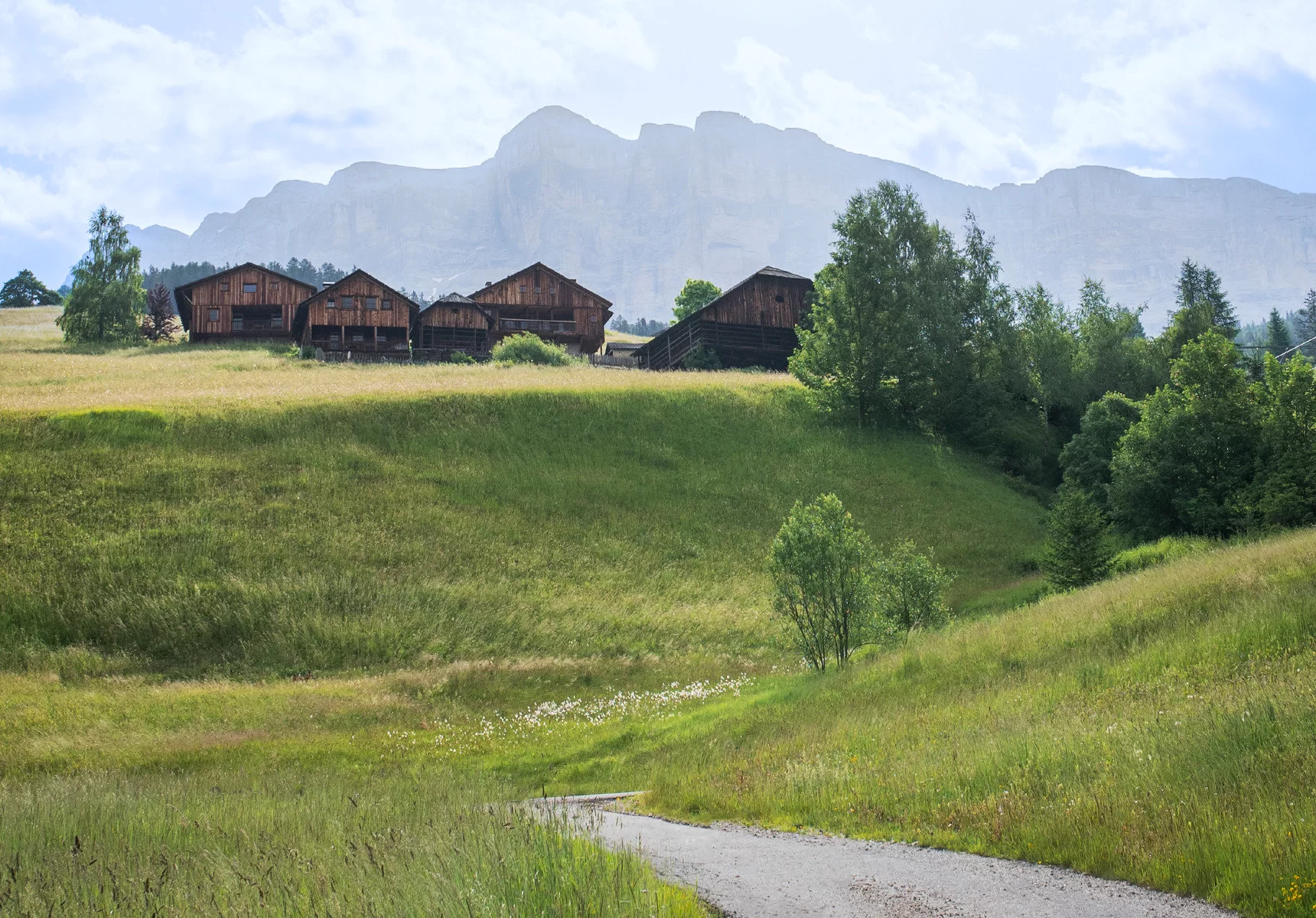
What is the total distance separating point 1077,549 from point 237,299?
8841 centimetres

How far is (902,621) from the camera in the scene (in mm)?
31312

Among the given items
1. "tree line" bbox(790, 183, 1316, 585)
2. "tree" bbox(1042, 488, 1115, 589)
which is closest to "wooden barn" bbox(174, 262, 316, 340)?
"tree line" bbox(790, 183, 1316, 585)

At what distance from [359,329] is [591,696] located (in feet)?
243

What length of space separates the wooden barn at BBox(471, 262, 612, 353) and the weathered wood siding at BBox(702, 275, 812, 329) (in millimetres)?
16886

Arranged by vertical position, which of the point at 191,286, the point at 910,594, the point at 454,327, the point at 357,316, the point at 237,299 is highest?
the point at 191,286

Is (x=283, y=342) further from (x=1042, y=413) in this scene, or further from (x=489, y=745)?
(x=489, y=745)

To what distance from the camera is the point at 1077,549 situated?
117 feet

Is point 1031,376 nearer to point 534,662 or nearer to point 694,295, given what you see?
point 534,662

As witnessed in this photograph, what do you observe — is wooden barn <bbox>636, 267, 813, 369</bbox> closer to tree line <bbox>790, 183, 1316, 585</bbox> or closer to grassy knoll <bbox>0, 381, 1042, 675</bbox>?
tree line <bbox>790, 183, 1316, 585</bbox>

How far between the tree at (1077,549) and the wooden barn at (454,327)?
219 feet

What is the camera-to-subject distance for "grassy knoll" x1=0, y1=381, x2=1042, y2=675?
106ft

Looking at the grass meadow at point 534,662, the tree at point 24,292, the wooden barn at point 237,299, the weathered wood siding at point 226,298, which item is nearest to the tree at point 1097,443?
the grass meadow at point 534,662

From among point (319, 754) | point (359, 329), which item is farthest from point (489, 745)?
point (359, 329)

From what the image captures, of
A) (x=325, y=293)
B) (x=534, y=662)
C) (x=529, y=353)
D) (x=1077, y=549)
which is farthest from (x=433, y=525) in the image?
(x=325, y=293)
